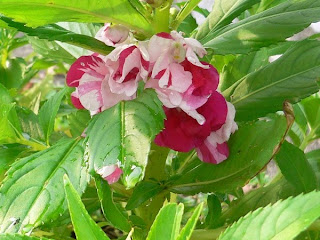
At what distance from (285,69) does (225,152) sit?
144 millimetres

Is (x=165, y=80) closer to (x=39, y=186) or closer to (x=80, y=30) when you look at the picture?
(x=39, y=186)

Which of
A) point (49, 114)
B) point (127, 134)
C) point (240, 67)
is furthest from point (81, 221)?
point (240, 67)

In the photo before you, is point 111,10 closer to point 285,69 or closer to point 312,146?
point 285,69

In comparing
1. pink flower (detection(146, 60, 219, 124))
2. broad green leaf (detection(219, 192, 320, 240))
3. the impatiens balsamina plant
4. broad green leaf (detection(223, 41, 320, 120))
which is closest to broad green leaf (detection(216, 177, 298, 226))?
the impatiens balsamina plant

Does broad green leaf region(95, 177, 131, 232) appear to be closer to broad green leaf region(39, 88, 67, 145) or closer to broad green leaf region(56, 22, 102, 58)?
broad green leaf region(39, 88, 67, 145)

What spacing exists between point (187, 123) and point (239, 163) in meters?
0.11

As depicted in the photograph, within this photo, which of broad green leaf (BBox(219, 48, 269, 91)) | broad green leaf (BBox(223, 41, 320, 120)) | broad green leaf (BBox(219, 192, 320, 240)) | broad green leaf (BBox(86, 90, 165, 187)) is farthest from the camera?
broad green leaf (BBox(219, 48, 269, 91))

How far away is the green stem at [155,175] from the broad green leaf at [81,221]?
1.06ft

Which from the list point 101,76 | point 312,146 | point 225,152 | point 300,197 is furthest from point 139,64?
point 312,146

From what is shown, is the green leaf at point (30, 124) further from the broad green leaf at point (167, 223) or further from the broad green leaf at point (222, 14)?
the broad green leaf at point (167, 223)

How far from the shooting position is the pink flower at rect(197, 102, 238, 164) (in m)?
0.68

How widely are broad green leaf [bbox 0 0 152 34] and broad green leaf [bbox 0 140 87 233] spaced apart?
0.14m

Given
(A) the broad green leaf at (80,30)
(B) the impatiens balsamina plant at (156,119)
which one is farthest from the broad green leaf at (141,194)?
(A) the broad green leaf at (80,30)

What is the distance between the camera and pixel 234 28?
731 mm
